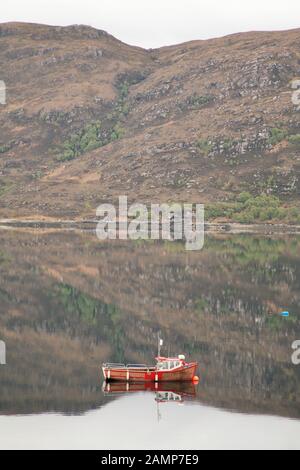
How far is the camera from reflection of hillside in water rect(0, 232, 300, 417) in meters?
49.2

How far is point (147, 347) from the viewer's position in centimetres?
6112

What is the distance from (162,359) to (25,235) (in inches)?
5010

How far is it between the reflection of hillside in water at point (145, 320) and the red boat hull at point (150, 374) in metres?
1.01

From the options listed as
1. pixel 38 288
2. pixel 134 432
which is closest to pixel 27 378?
pixel 134 432

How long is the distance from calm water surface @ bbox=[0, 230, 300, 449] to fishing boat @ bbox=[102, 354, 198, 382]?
0.70m

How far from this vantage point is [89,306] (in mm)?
81500
